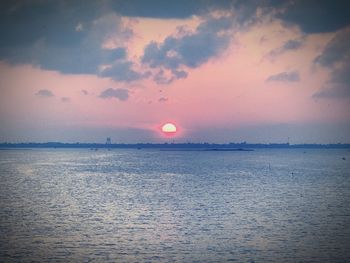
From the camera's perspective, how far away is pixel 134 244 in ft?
124

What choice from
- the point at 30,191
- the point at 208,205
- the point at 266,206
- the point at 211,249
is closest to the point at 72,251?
the point at 211,249

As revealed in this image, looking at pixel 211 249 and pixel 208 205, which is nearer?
pixel 211 249

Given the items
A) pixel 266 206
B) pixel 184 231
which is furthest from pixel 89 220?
pixel 266 206

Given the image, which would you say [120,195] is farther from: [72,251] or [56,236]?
[72,251]

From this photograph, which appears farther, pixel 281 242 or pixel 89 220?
pixel 89 220

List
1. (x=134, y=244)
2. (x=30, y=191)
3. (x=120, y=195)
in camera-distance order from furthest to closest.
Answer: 1. (x=30, y=191)
2. (x=120, y=195)
3. (x=134, y=244)

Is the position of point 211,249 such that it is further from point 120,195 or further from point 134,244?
point 120,195

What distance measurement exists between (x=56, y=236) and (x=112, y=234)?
554cm

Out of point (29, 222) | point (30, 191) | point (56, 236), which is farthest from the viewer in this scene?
point (30, 191)

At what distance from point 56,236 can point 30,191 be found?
140ft

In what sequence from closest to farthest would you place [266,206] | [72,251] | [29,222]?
[72,251], [29,222], [266,206]

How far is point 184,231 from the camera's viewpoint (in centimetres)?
4331

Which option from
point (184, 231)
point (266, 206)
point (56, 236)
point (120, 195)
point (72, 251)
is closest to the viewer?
point (72, 251)

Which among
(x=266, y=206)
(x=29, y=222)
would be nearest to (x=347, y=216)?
(x=266, y=206)
